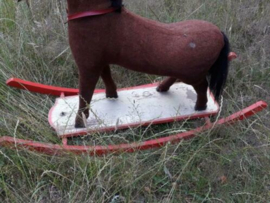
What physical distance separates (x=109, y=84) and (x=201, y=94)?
0.36 m

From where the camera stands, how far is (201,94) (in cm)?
145

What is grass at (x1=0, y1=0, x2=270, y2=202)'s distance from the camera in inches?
48.5

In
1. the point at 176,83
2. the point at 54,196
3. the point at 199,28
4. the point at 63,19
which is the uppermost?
the point at 199,28

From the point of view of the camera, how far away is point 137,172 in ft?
4.13

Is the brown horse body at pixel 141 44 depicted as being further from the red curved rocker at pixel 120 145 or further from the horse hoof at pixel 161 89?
the horse hoof at pixel 161 89

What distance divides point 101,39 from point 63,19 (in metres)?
0.88

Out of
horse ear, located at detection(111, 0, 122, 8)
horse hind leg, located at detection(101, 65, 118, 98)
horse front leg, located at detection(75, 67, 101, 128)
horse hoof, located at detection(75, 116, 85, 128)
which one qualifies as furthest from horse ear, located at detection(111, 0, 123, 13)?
horse hoof, located at detection(75, 116, 85, 128)

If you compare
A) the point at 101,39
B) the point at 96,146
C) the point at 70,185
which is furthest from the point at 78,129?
the point at 101,39

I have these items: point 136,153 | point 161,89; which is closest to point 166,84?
point 161,89

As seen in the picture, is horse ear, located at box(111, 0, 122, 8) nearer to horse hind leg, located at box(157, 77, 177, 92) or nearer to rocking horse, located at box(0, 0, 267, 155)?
rocking horse, located at box(0, 0, 267, 155)

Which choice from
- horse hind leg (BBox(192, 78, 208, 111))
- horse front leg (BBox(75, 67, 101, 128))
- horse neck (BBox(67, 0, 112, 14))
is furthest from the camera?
horse hind leg (BBox(192, 78, 208, 111))

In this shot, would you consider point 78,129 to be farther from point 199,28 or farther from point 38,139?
point 199,28

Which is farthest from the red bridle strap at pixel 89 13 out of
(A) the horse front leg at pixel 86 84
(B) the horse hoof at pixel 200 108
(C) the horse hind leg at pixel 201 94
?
(B) the horse hoof at pixel 200 108

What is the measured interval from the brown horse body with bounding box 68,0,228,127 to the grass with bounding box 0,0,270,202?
24 cm
